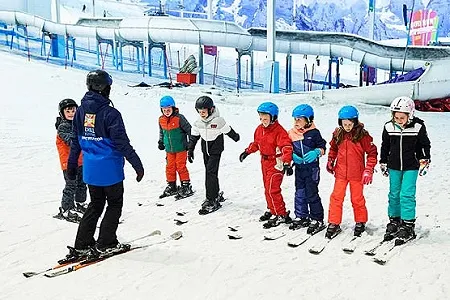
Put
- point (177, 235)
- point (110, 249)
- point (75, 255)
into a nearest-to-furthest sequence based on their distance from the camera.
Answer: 1. point (75, 255)
2. point (110, 249)
3. point (177, 235)

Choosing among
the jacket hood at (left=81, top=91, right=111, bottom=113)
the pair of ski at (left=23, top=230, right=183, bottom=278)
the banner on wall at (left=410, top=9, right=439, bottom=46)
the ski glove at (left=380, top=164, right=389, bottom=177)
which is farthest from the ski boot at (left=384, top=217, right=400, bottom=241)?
the banner on wall at (left=410, top=9, right=439, bottom=46)

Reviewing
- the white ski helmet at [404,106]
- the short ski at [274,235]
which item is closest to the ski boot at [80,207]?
the short ski at [274,235]

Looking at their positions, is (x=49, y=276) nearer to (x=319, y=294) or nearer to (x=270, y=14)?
(x=319, y=294)

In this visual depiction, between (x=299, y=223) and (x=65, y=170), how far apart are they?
2.84 meters

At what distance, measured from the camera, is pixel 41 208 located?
6336mm

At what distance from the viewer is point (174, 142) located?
6.76 m

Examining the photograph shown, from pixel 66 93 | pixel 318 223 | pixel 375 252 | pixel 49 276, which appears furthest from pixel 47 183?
pixel 66 93

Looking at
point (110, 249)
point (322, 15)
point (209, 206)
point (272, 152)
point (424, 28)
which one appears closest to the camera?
point (110, 249)

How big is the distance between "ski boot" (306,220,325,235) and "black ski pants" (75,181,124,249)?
79.3 inches

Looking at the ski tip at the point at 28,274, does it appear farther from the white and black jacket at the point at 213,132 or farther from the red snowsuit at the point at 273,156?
the white and black jacket at the point at 213,132

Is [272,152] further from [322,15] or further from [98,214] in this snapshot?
[322,15]

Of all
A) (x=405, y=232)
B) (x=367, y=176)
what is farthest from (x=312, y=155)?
(x=405, y=232)

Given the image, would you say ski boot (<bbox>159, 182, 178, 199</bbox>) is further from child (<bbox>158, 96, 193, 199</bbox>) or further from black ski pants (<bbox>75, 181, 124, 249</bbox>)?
black ski pants (<bbox>75, 181, 124, 249</bbox>)

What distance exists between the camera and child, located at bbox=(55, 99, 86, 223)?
569cm
